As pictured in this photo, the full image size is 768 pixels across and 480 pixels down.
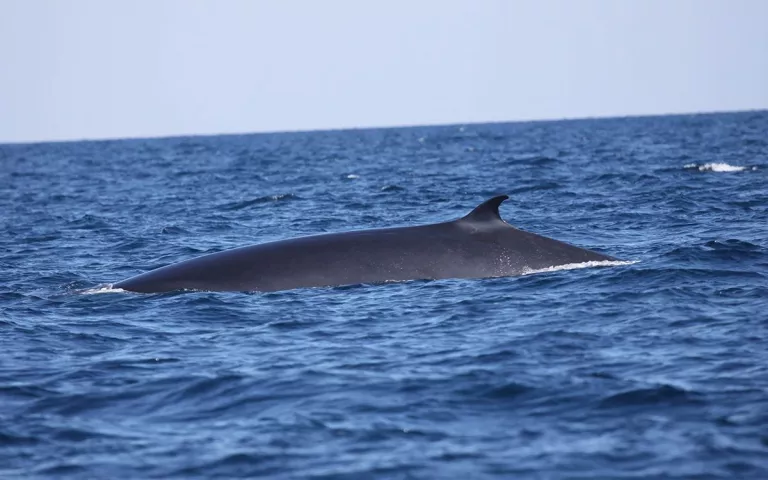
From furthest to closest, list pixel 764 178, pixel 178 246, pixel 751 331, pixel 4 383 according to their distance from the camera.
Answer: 1. pixel 764 178
2. pixel 178 246
3. pixel 751 331
4. pixel 4 383

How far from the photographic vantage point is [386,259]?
14.2 m

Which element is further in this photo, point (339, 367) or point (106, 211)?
point (106, 211)

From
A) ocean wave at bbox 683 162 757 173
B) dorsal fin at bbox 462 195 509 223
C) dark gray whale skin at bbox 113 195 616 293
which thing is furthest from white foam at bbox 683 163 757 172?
dorsal fin at bbox 462 195 509 223

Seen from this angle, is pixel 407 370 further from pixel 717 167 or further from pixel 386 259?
pixel 717 167

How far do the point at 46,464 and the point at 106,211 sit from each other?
23.6 meters

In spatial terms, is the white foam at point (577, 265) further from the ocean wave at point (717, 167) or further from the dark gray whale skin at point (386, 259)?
the ocean wave at point (717, 167)

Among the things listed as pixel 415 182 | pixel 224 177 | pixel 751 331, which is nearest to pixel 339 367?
pixel 751 331

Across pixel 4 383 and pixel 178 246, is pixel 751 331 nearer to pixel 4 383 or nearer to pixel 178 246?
pixel 4 383

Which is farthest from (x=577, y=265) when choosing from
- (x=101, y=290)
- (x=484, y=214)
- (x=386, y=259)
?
(x=101, y=290)

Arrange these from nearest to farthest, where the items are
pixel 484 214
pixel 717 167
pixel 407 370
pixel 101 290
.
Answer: pixel 407 370, pixel 484 214, pixel 101 290, pixel 717 167

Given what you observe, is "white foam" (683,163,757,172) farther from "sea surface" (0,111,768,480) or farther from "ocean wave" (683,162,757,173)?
"sea surface" (0,111,768,480)

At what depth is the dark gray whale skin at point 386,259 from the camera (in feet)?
46.0

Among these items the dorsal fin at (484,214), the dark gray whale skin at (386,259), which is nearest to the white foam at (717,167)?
the dark gray whale skin at (386,259)

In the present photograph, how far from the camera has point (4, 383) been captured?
10.4 m
